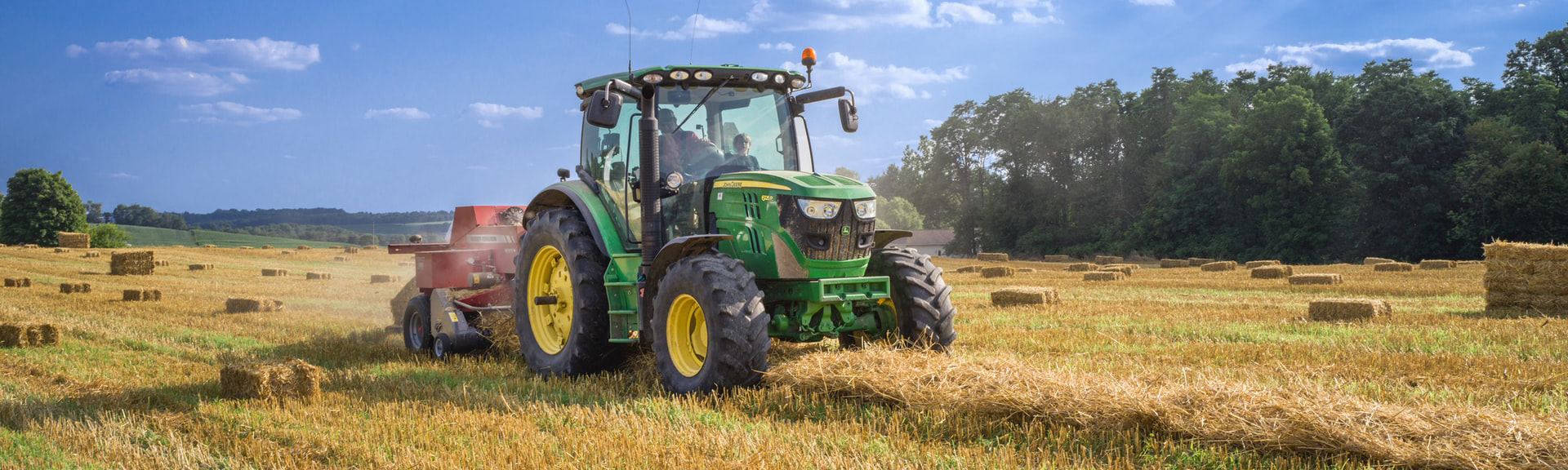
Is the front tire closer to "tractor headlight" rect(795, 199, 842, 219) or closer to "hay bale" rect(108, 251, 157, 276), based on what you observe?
"tractor headlight" rect(795, 199, 842, 219)

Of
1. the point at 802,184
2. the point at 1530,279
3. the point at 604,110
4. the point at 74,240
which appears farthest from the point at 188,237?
the point at 1530,279

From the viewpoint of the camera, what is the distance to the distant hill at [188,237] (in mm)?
56531

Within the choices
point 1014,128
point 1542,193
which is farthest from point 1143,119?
point 1542,193

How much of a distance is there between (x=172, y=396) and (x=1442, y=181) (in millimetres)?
50921

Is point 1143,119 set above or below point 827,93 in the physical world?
above

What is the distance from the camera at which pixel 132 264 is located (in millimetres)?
23578

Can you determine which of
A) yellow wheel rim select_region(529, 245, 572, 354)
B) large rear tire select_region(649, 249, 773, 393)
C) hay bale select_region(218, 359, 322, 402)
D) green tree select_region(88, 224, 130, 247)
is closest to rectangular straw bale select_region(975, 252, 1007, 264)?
yellow wheel rim select_region(529, 245, 572, 354)

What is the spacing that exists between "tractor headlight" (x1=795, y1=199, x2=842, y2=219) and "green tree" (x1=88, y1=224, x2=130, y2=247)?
68.2 metres

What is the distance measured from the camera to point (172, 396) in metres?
6.62

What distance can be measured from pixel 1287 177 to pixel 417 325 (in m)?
46.4

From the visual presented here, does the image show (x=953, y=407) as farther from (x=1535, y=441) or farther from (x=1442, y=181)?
(x=1442, y=181)

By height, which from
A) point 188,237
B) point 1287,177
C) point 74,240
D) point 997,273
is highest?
point 1287,177

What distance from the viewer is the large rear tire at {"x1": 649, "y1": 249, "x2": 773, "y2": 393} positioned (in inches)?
222

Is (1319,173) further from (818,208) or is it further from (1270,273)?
(818,208)
